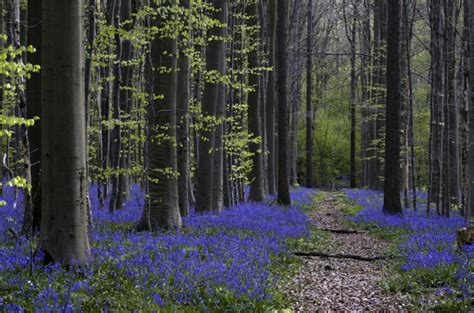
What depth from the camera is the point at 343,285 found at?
8266mm

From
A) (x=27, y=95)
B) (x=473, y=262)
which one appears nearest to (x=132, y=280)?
(x=27, y=95)

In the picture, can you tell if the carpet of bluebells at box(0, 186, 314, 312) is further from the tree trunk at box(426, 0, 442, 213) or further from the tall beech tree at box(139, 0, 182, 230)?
the tree trunk at box(426, 0, 442, 213)

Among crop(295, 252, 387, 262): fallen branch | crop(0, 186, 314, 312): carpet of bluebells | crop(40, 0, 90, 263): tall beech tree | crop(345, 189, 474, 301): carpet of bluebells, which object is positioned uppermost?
crop(40, 0, 90, 263): tall beech tree

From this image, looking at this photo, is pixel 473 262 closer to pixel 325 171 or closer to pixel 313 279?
pixel 313 279

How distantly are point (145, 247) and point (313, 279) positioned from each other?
317cm

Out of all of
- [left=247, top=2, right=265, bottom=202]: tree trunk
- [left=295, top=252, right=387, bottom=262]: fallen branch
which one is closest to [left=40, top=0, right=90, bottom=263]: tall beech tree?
[left=295, top=252, right=387, bottom=262]: fallen branch

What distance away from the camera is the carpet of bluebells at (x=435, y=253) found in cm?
747

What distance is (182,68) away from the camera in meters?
12.5

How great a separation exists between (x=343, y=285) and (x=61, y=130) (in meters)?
5.45

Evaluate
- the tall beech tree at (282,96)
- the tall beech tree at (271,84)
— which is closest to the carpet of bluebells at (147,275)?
the tall beech tree at (282,96)

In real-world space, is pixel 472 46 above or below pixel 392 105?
above

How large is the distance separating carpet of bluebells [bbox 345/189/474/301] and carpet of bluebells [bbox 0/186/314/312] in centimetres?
262

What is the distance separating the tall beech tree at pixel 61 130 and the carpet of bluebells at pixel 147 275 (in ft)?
1.32

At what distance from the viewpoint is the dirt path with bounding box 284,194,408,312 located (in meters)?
7.08
